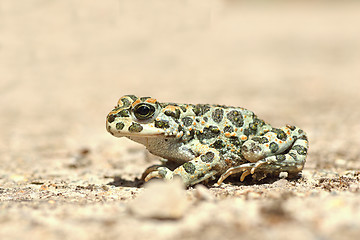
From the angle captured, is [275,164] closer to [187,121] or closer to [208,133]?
[208,133]

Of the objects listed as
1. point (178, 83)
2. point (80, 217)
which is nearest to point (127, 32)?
point (178, 83)

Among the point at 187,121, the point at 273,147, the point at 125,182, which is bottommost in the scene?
the point at 125,182

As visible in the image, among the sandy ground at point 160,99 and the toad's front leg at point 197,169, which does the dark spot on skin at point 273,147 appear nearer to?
the sandy ground at point 160,99

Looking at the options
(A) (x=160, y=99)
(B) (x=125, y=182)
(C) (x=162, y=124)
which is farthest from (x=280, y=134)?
(A) (x=160, y=99)

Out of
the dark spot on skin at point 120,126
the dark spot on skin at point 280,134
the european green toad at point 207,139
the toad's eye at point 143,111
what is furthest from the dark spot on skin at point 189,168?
the dark spot on skin at point 280,134

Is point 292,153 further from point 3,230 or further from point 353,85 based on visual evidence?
point 353,85

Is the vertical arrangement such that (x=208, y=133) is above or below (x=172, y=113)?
below
